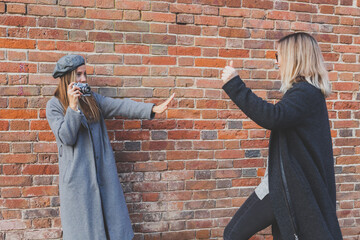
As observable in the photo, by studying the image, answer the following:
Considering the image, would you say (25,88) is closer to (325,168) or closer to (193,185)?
(193,185)

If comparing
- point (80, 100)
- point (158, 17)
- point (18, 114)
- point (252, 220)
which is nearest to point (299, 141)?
point (252, 220)

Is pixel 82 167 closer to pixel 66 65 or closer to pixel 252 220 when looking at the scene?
pixel 66 65

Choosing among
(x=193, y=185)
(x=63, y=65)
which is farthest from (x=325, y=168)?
(x=63, y=65)

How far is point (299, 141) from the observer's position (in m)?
1.84

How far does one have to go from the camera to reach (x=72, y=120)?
203 centimetres

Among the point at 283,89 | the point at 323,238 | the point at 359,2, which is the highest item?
the point at 359,2

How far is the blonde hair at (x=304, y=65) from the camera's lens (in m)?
1.88

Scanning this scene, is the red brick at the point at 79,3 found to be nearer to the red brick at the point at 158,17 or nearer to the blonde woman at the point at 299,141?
the red brick at the point at 158,17

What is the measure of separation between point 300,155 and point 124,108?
4.51ft

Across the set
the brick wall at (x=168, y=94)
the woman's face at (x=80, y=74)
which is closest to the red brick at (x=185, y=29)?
the brick wall at (x=168, y=94)

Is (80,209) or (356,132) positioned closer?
(80,209)

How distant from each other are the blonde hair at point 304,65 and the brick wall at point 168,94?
992mm

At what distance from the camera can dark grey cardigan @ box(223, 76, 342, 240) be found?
5.88 ft

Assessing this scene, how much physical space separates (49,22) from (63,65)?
2.03ft
